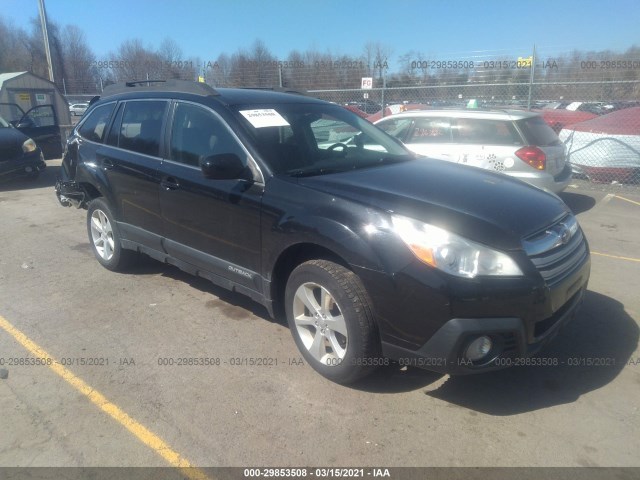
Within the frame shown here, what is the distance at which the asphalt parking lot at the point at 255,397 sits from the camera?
102 inches

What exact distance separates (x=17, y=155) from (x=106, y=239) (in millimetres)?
6493

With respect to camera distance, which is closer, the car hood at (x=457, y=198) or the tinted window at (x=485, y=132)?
the car hood at (x=457, y=198)

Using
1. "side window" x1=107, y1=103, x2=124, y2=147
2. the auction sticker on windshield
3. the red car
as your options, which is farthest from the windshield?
the red car

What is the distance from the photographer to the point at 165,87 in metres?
4.43

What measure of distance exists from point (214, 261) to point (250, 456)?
166 centimetres

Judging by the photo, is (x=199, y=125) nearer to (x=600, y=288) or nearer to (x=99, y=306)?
(x=99, y=306)

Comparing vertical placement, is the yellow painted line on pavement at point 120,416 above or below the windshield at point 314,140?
below

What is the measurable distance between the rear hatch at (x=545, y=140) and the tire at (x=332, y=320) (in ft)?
16.4

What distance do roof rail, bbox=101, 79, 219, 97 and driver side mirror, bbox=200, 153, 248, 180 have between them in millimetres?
866

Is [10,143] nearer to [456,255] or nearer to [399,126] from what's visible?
[399,126]

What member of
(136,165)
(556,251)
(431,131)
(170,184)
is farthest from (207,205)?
(431,131)

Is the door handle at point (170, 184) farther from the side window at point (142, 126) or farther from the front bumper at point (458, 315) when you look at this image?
the front bumper at point (458, 315)

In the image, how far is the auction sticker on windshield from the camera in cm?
366

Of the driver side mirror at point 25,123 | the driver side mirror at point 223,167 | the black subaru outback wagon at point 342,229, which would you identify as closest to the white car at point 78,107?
the driver side mirror at point 25,123
